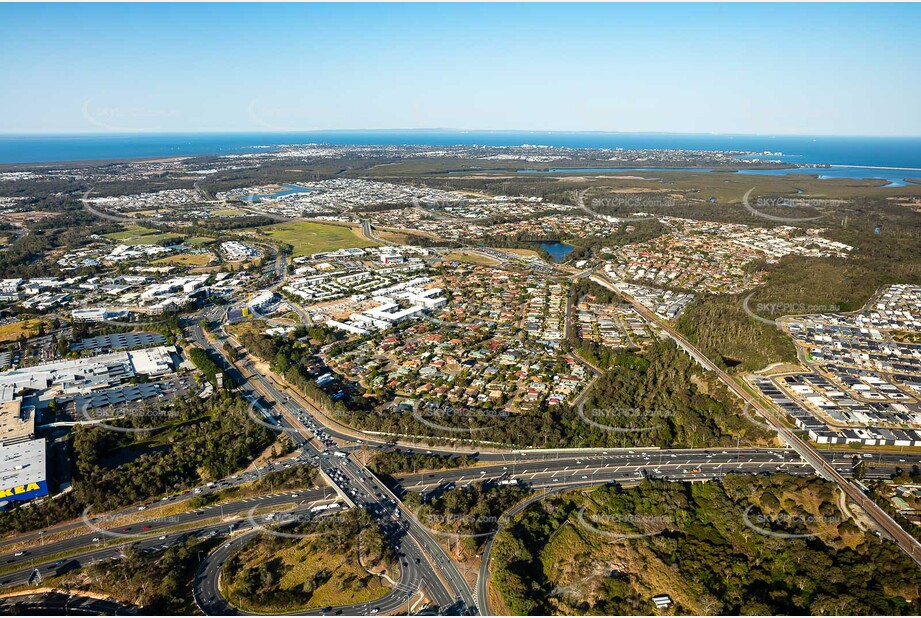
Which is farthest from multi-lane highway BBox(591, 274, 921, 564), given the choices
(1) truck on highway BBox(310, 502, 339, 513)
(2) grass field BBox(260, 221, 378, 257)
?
(2) grass field BBox(260, 221, 378, 257)

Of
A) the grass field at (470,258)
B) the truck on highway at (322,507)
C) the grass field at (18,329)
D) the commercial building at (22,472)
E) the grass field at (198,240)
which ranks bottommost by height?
the truck on highway at (322,507)

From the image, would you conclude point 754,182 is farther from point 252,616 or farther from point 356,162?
point 252,616

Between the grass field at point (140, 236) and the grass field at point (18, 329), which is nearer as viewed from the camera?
the grass field at point (18, 329)

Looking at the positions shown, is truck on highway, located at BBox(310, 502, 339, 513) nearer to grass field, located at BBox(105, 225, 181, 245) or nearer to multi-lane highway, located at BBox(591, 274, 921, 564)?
multi-lane highway, located at BBox(591, 274, 921, 564)

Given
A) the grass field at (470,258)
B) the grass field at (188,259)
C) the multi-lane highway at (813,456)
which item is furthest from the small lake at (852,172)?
the grass field at (188,259)

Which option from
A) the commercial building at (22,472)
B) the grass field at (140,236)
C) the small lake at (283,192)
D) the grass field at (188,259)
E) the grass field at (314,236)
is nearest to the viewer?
the commercial building at (22,472)

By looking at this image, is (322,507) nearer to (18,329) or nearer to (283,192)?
(18,329)

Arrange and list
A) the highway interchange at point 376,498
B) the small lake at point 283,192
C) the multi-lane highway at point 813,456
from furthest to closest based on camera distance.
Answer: the small lake at point 283,192 → the multi-lane highway at point 813,456 → the highway interchange at point 376,498

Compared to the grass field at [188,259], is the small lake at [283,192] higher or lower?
higher

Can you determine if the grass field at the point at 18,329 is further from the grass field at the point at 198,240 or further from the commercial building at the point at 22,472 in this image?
the grass field at the point at 198,240
